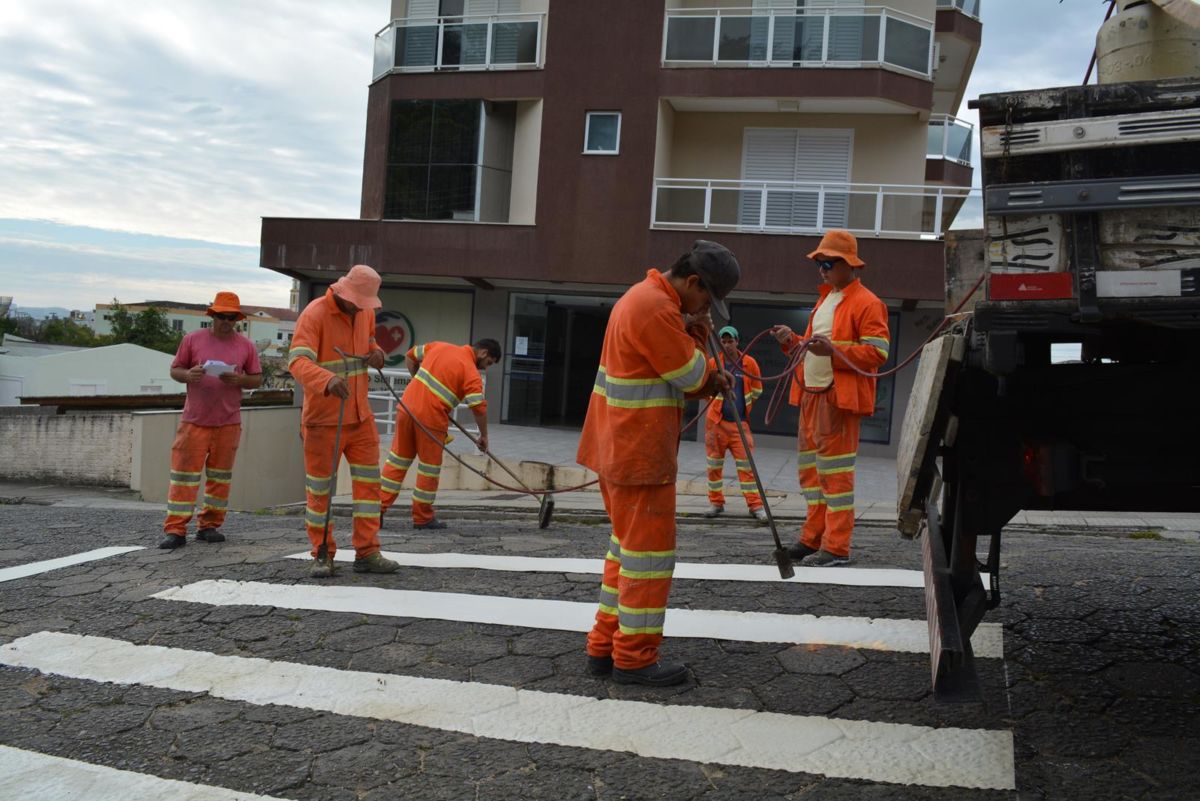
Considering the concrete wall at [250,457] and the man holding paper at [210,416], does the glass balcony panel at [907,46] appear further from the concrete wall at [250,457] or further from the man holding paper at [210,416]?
the man holding paper at [210,416]

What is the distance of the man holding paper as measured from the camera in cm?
743

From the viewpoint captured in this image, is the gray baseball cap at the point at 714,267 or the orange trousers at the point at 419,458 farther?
the orange trousers at the point at 419,458

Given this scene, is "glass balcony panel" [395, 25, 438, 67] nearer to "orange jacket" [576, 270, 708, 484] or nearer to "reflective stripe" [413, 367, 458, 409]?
"reflective stripe" [413, 367, 458, 409]

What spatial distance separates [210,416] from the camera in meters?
7.57

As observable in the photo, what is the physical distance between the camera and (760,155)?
65.3 ft

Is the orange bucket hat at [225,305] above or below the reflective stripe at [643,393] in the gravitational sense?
above

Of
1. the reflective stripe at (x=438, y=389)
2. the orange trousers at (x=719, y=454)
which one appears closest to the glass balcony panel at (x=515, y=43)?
the orange trousers at (x=719, y=454)

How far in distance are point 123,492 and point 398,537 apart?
803 cm

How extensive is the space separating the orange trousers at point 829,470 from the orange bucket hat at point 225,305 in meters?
4.44

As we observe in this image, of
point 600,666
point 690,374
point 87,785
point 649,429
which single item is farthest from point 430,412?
point 87,785

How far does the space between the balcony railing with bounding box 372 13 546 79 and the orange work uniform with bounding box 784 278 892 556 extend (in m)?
15.0

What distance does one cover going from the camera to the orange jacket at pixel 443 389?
8.43m

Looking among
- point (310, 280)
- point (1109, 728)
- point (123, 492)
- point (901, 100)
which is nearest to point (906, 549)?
point (1109, 728)

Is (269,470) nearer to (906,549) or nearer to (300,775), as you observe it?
(906,549)
